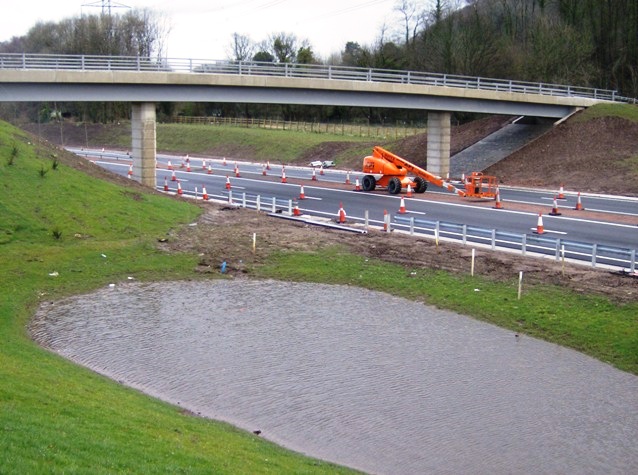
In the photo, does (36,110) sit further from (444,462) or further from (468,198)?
(444,462)

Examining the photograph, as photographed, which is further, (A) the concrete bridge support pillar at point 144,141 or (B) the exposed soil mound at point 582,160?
(B) the exposed soil mound at point 582,160

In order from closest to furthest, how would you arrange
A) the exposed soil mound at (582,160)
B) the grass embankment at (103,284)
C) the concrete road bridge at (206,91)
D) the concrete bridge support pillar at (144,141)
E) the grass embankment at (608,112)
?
the grass embankment at (103,284), the concrete road bridge at (206,91), the concrete bridge support pillar at (144,141), the exposed soil mound at (582,160), the grass embankment at (608,112)

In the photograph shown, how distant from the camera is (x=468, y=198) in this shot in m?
41.2

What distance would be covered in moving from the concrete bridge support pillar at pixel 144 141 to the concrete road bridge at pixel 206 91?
→ 0.05m

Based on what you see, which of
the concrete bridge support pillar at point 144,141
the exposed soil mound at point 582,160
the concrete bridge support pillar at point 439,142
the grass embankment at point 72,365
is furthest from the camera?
the concrete bridge support pillar at point 439,142

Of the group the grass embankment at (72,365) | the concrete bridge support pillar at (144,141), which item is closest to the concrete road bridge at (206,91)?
the concrete bridge support pillar at (144,141)

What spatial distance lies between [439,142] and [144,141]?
1872cm

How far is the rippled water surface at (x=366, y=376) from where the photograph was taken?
13.2 meters

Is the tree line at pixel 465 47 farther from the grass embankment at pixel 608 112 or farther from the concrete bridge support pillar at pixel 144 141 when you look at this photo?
the concrete bridge support pillar at pixel 144 141

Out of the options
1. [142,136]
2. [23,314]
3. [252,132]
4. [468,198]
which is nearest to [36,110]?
[252,132]

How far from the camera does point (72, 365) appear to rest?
52.4ft

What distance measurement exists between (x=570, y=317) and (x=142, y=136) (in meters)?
25.7

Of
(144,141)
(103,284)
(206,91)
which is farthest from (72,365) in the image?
(206,91)

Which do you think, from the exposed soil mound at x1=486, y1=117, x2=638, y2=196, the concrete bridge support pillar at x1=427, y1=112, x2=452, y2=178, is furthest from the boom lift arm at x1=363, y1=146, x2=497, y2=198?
the concrete bridge support pillar at x1=427, y1=112, x2=452, y2=178
